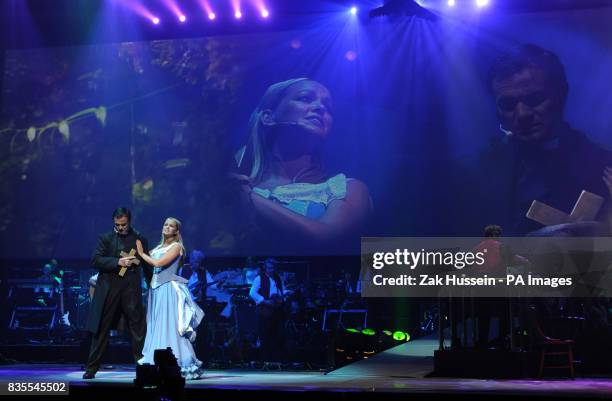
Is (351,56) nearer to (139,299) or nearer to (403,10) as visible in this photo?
(403,10)

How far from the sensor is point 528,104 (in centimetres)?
933

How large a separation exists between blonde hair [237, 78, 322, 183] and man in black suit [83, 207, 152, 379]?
10.9 feet

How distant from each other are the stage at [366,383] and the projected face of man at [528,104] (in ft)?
9.14

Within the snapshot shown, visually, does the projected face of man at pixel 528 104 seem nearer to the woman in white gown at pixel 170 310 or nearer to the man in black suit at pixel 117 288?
the woman in white gown at pixel 170 310

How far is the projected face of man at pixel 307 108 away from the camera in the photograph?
1002cm

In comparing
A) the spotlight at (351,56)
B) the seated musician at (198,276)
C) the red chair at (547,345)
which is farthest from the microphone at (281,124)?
the red chair at (547,345)

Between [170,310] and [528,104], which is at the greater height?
[528,104]

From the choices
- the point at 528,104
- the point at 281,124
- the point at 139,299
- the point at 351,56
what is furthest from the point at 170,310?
the point at 528,104

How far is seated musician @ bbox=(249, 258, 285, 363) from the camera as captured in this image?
32.6ft

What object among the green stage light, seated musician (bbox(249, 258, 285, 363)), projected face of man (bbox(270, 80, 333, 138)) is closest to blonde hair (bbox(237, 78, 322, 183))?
projected face of man (bbox(270, 80, 333, 138))

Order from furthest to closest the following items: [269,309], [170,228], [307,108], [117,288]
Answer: [307,108] < [269,309] < [117,288] < [170,228]

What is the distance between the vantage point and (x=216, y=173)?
1020 cm

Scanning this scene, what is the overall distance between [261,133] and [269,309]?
2.27m

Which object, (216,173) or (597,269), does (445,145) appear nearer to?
(597,269)
